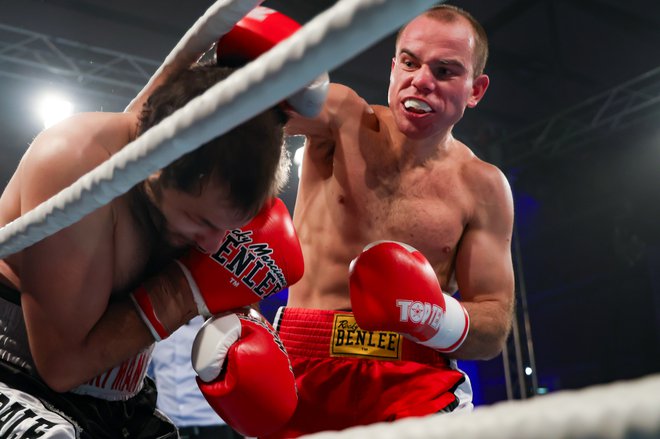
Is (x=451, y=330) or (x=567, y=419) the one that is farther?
(x=451, y=330)

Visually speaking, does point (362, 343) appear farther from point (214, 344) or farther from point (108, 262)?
point (108, 262)

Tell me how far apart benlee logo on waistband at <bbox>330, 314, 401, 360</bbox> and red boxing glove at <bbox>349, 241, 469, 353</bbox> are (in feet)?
0.56

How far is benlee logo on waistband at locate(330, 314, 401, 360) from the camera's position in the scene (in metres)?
1.68

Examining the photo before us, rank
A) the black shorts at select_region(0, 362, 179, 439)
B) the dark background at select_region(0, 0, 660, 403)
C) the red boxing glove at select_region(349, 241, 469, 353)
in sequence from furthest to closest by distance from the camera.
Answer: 1. the dark background at select_region(0, 0, 660, 403)
2. the red boxing glove at select_region(349, 241, 469, 353)
3. the black shorts at select_region(0, 362, 179, 439)

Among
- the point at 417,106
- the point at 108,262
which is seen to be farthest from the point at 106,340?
the point at 417,106

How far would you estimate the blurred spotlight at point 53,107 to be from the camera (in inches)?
175

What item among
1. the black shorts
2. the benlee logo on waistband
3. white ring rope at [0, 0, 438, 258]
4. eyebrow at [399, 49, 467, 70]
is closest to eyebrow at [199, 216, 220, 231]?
white ring rope at [0, 0, 438, 258]

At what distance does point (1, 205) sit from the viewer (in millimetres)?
1109

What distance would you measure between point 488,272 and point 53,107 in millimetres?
3589

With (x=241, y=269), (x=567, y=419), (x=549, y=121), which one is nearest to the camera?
(x=567, y=419)

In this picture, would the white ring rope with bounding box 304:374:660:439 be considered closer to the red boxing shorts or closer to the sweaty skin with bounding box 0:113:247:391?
the sweaty skin with bounding box 0:113:247:391

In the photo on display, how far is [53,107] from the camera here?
4477 mm

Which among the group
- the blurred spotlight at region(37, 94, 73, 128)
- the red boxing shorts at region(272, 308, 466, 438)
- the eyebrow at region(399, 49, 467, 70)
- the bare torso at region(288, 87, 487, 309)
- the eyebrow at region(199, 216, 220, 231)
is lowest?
the red boxing shorts at region(272, 308, 466, 438)

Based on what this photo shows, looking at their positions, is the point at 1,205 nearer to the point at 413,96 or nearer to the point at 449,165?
the point at 413,96
